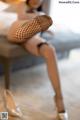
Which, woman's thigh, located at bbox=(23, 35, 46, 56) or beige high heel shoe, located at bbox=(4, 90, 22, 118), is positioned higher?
woman's thigh, located at bbox=(23, 35, 46, 56)

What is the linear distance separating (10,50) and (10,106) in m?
0.40

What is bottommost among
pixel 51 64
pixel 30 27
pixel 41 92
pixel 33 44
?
pixel 41 92

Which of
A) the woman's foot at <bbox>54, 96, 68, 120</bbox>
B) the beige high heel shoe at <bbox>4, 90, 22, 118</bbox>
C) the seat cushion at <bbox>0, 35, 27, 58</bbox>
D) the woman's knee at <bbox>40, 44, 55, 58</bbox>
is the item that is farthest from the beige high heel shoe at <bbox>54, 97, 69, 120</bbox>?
the seat cushion at <bbox>0, 35, 27, 58</bbox>

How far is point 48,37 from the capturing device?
233 cm

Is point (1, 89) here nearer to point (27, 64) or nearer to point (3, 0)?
point (27, 64)

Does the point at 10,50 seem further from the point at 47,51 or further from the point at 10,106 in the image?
the point at 10,106

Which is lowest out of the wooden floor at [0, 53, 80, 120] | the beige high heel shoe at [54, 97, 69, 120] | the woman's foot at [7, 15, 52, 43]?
the wooden floor at [0, 53, 80, 120]

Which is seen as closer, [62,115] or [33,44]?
[62,115]

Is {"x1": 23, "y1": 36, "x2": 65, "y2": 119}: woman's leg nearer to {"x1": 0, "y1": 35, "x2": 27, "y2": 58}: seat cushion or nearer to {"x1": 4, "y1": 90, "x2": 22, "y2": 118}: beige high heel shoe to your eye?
{"x1": 0, "y1": 35, "x2": 27, "y2": 58}: seat cushion

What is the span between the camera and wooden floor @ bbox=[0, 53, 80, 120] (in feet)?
5.80

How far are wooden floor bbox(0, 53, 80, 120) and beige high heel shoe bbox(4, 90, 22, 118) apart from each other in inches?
1.8

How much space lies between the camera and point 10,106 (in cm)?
177

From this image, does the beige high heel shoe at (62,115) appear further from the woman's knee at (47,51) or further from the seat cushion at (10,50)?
the seat cushion at (10,50)

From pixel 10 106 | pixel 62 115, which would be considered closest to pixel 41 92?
pixel 10 106
